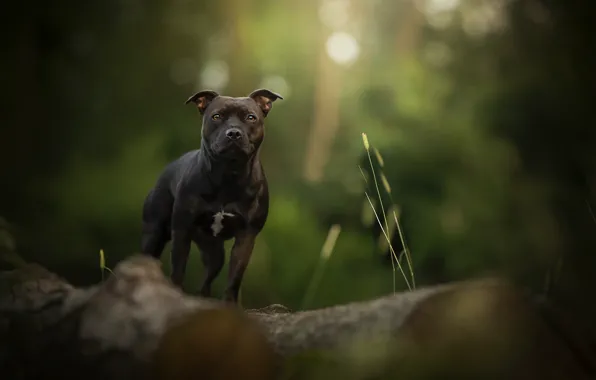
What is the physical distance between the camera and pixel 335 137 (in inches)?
235

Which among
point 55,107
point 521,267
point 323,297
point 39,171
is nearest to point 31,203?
point 39,171

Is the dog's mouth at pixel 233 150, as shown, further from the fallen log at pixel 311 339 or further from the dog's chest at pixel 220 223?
the fallen log at pixel 311 339

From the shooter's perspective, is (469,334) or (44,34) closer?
(469,334)

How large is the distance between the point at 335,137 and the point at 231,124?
108 inches

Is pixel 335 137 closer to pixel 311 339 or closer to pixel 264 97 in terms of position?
pixel 264 97

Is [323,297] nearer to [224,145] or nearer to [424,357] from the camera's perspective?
[224,145]

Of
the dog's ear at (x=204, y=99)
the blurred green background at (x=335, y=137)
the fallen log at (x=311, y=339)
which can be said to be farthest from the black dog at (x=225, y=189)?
the blurred green background at (x=335, y=137)

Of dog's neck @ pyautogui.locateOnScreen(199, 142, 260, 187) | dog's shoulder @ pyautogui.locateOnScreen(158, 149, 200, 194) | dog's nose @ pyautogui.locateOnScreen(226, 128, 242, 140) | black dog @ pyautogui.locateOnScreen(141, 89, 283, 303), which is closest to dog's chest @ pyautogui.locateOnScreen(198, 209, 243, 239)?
black dog @ pyautogui.locateOnScreen(141, 89, 283, 303)

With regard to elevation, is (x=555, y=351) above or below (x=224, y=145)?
below

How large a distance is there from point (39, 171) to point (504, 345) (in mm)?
4308

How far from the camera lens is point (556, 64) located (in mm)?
5199

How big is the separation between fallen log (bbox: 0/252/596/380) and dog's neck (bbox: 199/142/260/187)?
1.13 meters

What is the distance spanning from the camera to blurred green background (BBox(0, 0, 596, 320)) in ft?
16.9

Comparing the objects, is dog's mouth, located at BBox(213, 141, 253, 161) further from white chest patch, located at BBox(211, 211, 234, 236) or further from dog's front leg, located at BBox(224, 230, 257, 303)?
A: dog's front leg, located at BBox(224, 230, 257, 303)
